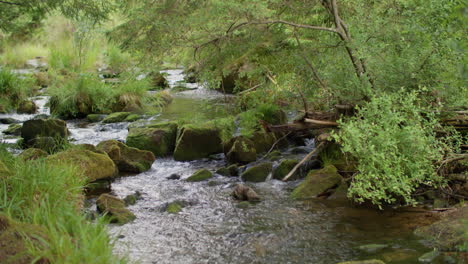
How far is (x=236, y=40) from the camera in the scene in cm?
753

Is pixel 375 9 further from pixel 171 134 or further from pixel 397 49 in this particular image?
pixel 171 134

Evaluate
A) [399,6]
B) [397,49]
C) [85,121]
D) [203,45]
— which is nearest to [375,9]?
[399,6]

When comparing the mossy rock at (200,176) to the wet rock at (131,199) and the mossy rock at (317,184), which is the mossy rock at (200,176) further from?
the mossy rock at (317,184)

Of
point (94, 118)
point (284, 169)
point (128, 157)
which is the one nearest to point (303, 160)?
point (284, 169)

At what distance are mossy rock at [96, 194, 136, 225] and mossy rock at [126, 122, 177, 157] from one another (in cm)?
298

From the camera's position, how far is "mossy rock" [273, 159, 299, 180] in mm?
7715

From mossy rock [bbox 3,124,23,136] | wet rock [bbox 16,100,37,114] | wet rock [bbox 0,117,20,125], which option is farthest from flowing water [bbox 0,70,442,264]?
wet rock [bbox 16,100,37,114]

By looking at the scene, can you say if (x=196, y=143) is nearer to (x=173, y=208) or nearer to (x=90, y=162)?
(x=90, y=162)

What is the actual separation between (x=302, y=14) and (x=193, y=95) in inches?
323

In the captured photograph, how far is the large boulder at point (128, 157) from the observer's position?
27.1 ft

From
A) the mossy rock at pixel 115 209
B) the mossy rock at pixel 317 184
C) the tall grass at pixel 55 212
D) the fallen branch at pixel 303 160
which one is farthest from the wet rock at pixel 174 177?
the tall grass at pixel 55 212

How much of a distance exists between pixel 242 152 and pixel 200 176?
104cm

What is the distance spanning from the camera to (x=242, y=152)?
27.7 feet

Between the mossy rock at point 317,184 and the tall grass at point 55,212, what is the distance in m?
3.11
